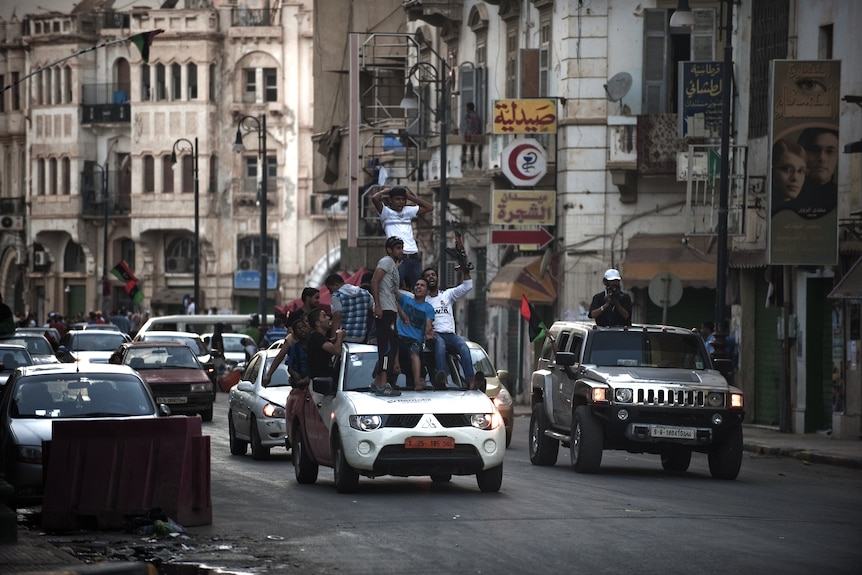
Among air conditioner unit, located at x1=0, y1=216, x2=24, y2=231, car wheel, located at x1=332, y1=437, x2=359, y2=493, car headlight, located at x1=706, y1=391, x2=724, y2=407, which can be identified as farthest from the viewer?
air conditioner unit, located at x1=0, y1=216, x2=24, y2=231

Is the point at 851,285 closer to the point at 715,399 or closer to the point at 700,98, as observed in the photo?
the point at 715,399

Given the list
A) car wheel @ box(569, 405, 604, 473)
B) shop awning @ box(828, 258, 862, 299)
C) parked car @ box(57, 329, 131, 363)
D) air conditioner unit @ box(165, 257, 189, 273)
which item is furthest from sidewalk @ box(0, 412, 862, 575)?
air conditioner unit @ box(165, 257, 189, 273)

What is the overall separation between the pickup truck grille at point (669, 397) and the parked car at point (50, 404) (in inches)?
237

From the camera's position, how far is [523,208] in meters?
41.1

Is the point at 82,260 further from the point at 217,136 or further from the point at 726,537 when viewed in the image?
the point at 726,537

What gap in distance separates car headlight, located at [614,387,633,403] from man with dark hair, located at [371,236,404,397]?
3.13 metres

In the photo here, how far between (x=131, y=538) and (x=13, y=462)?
278 centimetres

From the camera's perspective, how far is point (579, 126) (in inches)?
1608

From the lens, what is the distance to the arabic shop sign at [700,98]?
117 ft

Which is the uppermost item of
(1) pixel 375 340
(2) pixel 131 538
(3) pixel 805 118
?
(3) pixel 805 118

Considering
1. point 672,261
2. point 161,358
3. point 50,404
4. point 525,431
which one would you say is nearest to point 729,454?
point 50,404

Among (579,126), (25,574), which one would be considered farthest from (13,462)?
(579,126)

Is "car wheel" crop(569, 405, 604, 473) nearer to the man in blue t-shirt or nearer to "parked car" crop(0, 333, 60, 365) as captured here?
the man in blue t-shirt

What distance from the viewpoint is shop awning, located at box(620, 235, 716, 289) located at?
1539 inches
